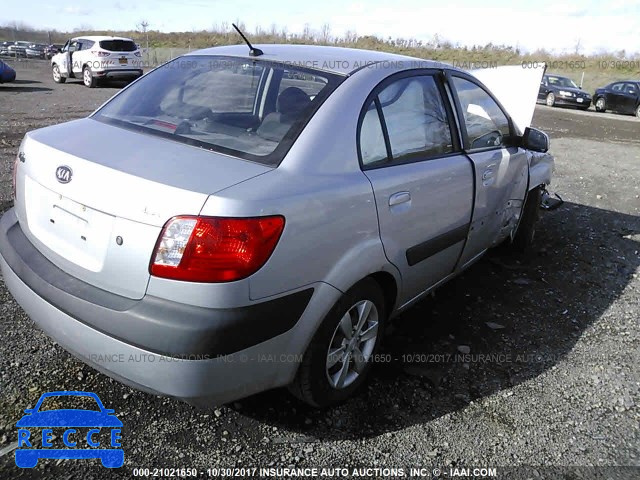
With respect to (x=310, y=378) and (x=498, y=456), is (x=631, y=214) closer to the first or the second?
(x=498, y=456)

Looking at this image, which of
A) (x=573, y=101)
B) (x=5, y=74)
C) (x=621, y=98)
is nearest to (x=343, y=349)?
(x=5, y=74)

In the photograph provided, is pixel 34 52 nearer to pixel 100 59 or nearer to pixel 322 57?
pixel 100 59

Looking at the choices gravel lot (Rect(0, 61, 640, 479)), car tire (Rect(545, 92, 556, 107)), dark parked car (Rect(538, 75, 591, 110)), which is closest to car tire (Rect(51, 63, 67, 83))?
dark parked car (Rect(538, 75, 591, 110))

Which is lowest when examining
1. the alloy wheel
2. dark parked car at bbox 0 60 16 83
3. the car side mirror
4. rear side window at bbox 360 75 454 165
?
dark parked car at bbox 0 60 16 83

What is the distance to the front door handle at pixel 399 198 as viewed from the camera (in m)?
2.55

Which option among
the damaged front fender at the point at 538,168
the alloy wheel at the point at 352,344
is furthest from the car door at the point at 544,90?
the alloy wheel at the point at 352,344

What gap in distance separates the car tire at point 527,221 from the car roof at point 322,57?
203cm

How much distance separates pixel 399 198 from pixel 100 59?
18879 millimetres

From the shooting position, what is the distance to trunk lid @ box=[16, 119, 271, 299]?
193cm

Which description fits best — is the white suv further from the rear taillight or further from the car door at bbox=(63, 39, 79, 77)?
the rear taillight

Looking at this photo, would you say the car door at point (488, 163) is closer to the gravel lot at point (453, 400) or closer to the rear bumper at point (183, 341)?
the gravel lot at point (453, 400)

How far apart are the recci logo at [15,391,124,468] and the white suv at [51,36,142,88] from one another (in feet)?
60.4

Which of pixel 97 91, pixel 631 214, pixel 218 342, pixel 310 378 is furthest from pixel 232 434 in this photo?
pixel 97 91

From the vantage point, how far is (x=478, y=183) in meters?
3.38
